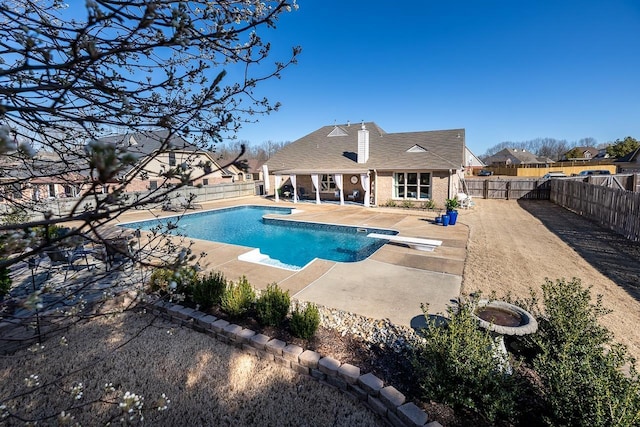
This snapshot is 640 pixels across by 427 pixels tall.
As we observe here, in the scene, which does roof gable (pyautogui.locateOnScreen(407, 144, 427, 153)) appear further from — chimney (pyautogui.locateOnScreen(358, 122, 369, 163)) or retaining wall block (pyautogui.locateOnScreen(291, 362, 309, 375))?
retaining wall block (pyautogui.locateOnScreen(291, 362, 309, 375))

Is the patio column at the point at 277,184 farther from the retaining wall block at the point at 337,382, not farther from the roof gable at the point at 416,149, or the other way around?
the retaining wall block at the point at 337,382

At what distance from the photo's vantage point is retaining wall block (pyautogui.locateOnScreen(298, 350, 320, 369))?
153 inches

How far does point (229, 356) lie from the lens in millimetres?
4355

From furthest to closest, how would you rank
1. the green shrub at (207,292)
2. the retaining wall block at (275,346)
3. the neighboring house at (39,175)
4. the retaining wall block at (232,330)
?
the green shrub at (207,292), the retaining wall block at (232,330), the retaining wall block at (275,346), the neighboring house at (39,175)

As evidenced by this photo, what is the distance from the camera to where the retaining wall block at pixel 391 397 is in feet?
10.5

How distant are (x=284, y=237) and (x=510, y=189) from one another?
17699 mm

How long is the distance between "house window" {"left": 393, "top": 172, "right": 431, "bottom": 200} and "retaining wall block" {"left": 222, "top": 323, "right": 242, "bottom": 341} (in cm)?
1566

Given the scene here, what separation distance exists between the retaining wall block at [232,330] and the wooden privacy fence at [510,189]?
893 inches

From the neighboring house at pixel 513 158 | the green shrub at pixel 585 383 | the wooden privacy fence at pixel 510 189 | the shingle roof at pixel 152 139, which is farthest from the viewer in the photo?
the neighboring house at pixel 513 158

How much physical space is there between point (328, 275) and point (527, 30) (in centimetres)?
1551

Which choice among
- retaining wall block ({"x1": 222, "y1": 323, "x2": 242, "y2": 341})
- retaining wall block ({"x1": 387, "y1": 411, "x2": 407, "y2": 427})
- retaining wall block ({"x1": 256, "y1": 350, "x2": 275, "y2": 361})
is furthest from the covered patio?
retaining wall block ({"x1": 387, "y1": 411, "x2": 407, "y2": 427})

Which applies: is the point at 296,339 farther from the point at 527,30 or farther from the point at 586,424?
the point at 527,30

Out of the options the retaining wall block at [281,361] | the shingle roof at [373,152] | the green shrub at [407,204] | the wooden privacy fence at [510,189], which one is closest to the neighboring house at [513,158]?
the wooden privacy fence at [510,189]

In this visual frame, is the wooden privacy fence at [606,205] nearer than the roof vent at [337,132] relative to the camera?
Yes
